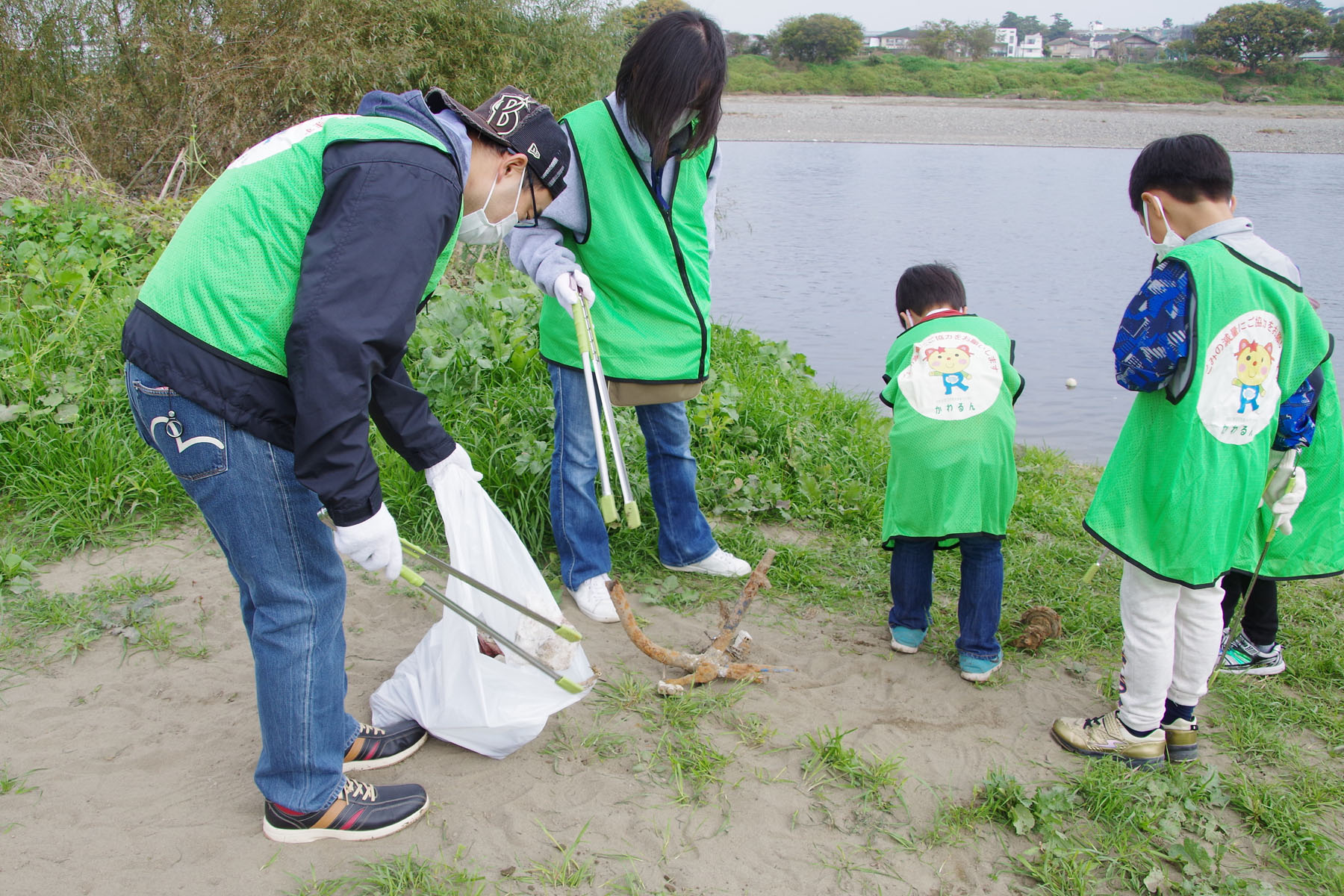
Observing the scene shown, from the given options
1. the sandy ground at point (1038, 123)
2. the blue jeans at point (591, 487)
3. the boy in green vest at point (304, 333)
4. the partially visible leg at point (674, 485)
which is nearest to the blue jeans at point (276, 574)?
the boy in green vest at point (304, 333)

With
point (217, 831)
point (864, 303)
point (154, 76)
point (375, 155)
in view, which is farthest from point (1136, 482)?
point (154, 76)

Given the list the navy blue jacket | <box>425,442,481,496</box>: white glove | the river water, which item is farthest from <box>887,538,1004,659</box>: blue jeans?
the river water

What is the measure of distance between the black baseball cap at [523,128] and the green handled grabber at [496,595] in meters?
0.83

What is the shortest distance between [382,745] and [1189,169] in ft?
7.84

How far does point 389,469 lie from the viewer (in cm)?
351

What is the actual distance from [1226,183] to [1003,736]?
1500mm

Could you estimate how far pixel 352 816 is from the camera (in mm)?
1985

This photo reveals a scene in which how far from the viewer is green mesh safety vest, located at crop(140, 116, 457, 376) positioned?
1580 mm

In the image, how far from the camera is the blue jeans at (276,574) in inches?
64.1

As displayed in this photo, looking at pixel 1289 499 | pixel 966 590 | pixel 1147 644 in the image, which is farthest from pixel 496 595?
pixel 1289 499

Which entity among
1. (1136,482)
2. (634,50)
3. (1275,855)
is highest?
(634,50)

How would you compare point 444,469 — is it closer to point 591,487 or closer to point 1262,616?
point 591,487

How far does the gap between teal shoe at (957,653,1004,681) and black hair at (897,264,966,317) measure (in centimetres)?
104

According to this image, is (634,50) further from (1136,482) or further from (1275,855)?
(1275,855)
